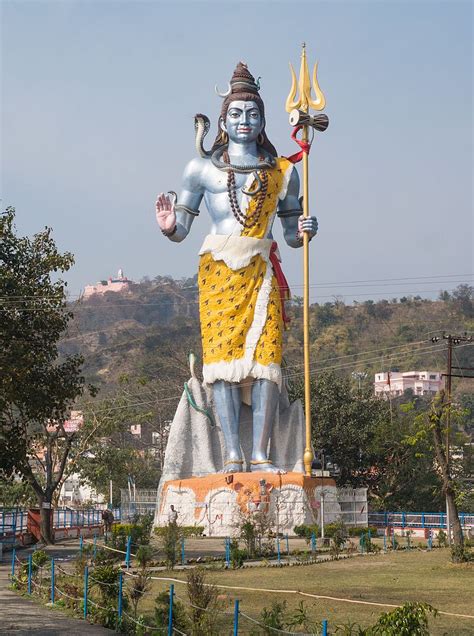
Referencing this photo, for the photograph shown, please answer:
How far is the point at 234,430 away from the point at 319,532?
3.86 metres

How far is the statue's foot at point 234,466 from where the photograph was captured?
29656mm

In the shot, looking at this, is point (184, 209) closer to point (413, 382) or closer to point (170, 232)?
point (170, 232)

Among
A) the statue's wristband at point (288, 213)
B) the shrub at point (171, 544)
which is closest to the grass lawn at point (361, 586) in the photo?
the shrub at point (171, 544)

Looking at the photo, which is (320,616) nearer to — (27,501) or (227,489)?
(227,489)

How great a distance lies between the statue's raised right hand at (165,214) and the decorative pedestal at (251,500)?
7093mm

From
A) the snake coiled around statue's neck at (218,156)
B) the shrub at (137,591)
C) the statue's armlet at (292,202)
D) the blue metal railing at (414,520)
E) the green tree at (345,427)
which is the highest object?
the snake coiled around statue's neck at (218,156)

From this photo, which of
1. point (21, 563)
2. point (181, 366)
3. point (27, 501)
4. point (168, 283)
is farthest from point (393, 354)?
point (21, 563)

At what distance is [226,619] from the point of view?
13.6 meters

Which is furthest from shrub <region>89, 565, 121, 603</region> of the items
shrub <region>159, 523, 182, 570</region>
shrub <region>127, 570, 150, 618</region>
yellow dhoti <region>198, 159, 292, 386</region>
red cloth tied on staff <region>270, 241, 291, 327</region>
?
red cloth tied on staff <region>270, 241, 291, 327</region>

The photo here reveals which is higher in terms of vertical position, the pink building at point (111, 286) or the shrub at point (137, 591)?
the pink building at point (111, 286)

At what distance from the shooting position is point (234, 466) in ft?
97.3

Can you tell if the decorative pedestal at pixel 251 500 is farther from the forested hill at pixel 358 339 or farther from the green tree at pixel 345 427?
the forested hill at pixel 358 339

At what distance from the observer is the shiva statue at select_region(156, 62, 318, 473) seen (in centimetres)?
3011

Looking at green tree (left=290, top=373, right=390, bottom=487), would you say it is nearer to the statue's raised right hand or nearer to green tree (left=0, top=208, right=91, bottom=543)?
the statue's raised right hand
